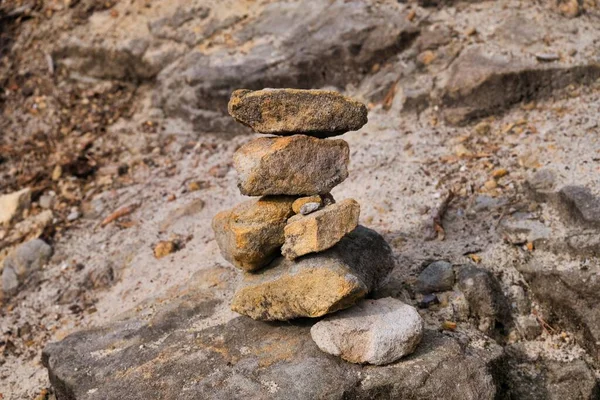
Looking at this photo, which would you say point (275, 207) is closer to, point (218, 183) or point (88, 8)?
point (218, 183)

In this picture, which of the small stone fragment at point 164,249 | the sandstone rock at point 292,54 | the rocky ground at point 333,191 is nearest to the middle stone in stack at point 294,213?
the rocky ground at point 333,191

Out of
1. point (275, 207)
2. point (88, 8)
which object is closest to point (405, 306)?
point (275, 207)

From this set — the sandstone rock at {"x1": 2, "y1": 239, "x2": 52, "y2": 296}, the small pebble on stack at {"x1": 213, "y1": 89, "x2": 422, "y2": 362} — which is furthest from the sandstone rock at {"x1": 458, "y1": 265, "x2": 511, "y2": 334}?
the sandstone rock at {"x1": 2, "y1": 239, "x2": 52, "y2": 296}

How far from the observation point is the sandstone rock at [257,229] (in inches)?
174

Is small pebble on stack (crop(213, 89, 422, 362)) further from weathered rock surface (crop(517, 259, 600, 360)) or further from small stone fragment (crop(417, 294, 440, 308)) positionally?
weathered rock surface (crop(517, 259, 600, 360))

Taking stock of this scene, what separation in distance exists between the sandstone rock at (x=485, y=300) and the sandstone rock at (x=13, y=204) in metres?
4.88

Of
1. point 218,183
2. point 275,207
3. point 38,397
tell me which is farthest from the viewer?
point 218,183

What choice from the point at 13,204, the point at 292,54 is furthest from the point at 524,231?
the point at 13,204

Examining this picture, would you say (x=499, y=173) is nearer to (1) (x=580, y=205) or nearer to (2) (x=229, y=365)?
(1) (x=580, y=205)

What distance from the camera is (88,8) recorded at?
9344 millimetres

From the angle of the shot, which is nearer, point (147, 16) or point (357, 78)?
point (357, 78)

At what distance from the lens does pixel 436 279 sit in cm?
502

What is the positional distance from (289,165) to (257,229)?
481mm

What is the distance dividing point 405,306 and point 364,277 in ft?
1.26
